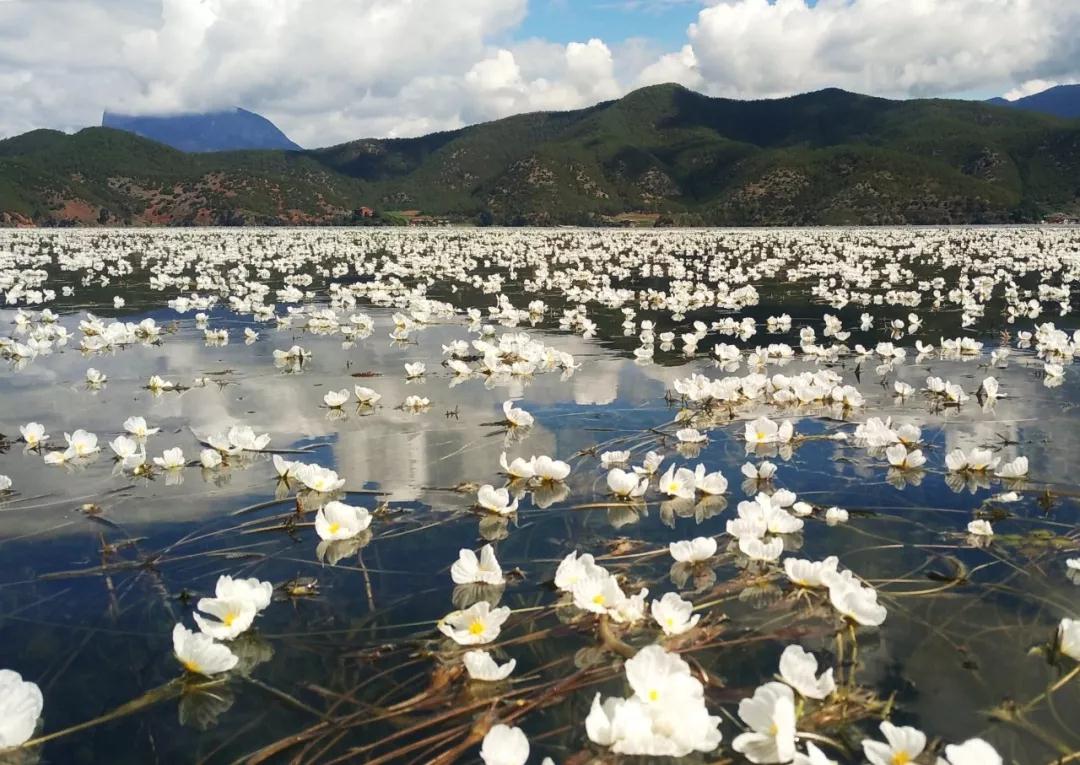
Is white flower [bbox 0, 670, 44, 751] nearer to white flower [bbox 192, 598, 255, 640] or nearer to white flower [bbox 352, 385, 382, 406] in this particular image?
white flower [bbox 192, 598, 255, 640]

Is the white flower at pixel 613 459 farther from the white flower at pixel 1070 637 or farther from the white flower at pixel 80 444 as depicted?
the white flower at pixel 80 444

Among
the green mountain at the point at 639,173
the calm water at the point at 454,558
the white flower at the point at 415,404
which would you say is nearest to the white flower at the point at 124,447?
the calm water at the point at 454,558

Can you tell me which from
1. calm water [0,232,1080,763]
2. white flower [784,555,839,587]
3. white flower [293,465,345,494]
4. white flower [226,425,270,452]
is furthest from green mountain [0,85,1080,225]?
white flower [784,555,839,587]

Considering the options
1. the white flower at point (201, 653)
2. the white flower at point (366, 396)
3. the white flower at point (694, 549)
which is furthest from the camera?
the white flower at point (366, 396)

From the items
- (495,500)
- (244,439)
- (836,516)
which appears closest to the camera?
(836,516)

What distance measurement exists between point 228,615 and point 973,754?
7.66 ft

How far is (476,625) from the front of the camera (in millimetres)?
2678

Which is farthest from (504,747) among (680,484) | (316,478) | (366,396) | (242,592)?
(366,396)

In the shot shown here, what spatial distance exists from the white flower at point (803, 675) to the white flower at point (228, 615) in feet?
5.91

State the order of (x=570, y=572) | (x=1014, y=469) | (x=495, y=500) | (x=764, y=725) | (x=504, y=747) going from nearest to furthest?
(x=504, y=747) < (x=764, y=725) < (x=570, y=572) < (x=495, y=500) < (x=1014, y=469)

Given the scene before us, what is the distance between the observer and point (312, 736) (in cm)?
229

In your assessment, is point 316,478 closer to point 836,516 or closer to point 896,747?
point 836,516

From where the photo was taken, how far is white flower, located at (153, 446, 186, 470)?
4.70 metres

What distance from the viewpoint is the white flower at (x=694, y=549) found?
3246 mm
